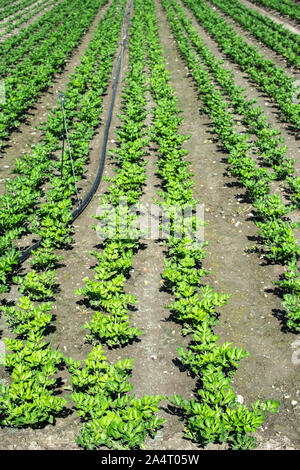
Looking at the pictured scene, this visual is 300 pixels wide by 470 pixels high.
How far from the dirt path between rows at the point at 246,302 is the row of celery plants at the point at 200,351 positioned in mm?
276

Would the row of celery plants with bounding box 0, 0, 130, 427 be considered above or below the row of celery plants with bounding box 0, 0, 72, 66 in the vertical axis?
below

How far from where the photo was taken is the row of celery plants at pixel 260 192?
7.25 metres

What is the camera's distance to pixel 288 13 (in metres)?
26.3

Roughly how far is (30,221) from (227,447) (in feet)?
19.9

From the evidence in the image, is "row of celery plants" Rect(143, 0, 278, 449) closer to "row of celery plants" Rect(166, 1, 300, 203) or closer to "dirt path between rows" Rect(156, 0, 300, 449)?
"dirt path between rows" Rect(156, 0, 300, 449)

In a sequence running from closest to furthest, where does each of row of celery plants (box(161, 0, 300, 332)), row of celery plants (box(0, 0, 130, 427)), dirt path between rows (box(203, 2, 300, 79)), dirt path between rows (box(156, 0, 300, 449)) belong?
row of celery plants (box(0, 0, 130, 427)) → dirt path between rows (box(156, 0, 300, 449)) → row of celery plants (box(161, 0, 300, 332)) → dirt path between rows (box(203, 2, 300, 79))

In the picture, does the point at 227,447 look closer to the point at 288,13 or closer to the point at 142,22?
the point at 142,22

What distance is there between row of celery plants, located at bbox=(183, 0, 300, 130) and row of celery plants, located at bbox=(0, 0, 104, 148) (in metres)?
8.02

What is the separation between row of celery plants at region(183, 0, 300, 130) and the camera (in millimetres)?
13352

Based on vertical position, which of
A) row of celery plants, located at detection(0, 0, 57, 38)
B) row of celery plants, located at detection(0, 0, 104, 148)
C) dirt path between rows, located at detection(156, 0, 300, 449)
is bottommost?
dirt path between rows, located at detection(156, 0, 300, 449)

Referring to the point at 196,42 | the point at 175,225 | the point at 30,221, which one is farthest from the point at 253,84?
the point at 30,221

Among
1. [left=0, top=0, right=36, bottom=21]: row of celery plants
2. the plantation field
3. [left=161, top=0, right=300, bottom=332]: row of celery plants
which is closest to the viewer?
the plantation field

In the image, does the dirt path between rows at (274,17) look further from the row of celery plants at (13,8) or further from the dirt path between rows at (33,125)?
the row of celery plants at (13,8)

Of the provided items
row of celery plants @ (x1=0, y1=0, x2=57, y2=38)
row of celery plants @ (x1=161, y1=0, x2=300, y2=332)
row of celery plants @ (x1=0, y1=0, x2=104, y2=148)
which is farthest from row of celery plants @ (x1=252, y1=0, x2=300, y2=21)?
row of celery plants @ (x1=0, y1=0, x2=57, y2=38)
